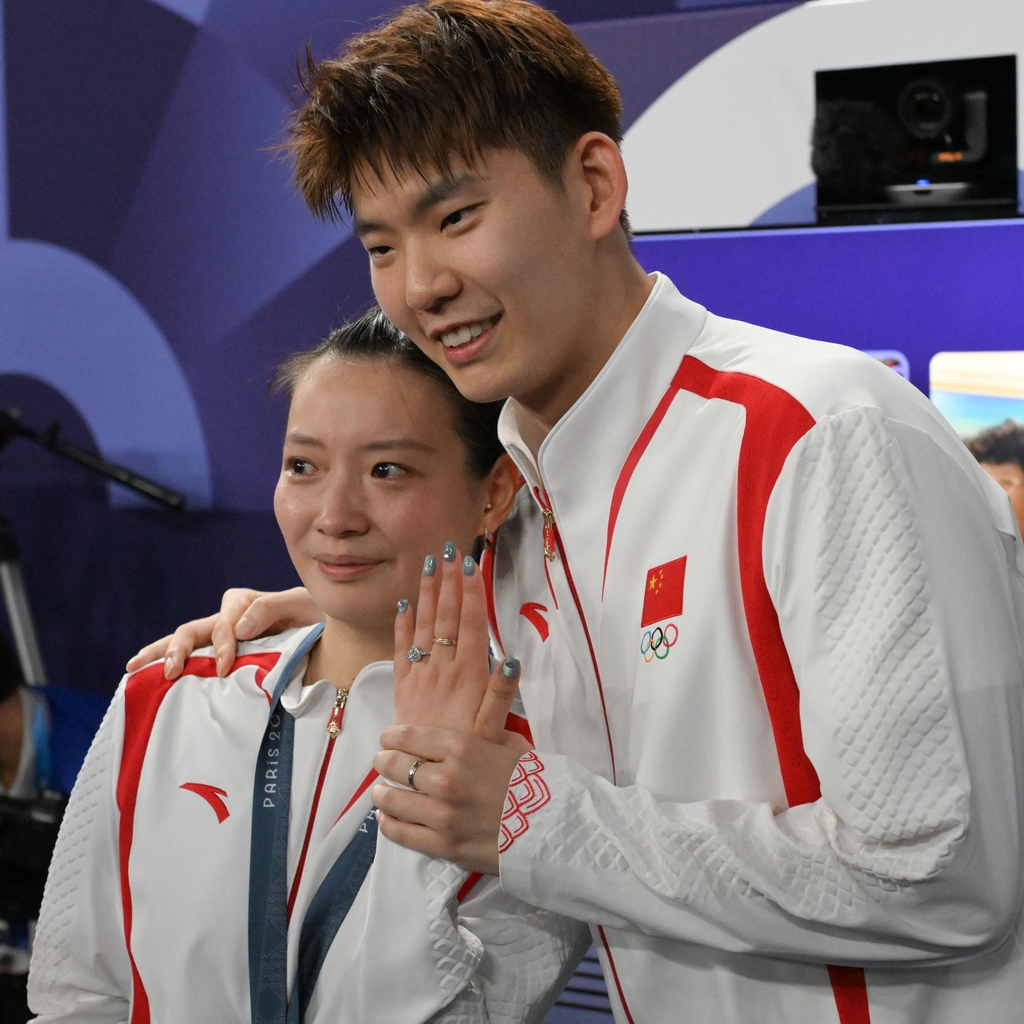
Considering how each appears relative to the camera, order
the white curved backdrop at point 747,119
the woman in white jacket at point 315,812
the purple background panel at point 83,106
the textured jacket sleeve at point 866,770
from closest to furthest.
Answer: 1. the textured jacket sleeve at point 866,770
2. the woman in white jacket at point 315,812
3. the white curved backdrop at point 747,119
4. the purple background panel at point 83,106

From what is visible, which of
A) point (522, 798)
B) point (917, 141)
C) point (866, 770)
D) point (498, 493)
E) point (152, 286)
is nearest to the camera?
point (866, 770)

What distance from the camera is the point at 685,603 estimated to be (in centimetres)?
110

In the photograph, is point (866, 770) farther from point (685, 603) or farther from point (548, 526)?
point (548, 526)

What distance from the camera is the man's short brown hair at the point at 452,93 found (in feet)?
3.78

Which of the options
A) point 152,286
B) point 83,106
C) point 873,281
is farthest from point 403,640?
point 83,106

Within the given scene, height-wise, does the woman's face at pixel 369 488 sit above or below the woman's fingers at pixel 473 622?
above

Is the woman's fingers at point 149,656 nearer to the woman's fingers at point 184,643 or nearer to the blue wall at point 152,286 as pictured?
the woman's fingers at point 184,643

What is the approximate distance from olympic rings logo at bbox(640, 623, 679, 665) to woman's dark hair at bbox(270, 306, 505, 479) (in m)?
0.34

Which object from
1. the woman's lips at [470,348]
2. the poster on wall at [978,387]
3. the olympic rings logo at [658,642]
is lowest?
the olympic rings logo at [658,642]

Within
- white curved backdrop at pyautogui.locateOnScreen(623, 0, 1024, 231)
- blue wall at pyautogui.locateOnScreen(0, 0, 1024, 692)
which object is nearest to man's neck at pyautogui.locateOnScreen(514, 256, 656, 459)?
white curved backdrop at pyautogui.locateOnScreen(623, 0, 1024, 231)

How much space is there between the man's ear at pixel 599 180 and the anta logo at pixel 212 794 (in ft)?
2.33

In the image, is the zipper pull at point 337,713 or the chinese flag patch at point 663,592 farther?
the zipper pull at point 337,713

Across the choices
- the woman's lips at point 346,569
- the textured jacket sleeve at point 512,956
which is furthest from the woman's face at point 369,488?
the textured jacket sleeve at point 512,956

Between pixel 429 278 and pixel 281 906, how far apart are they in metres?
0.65
